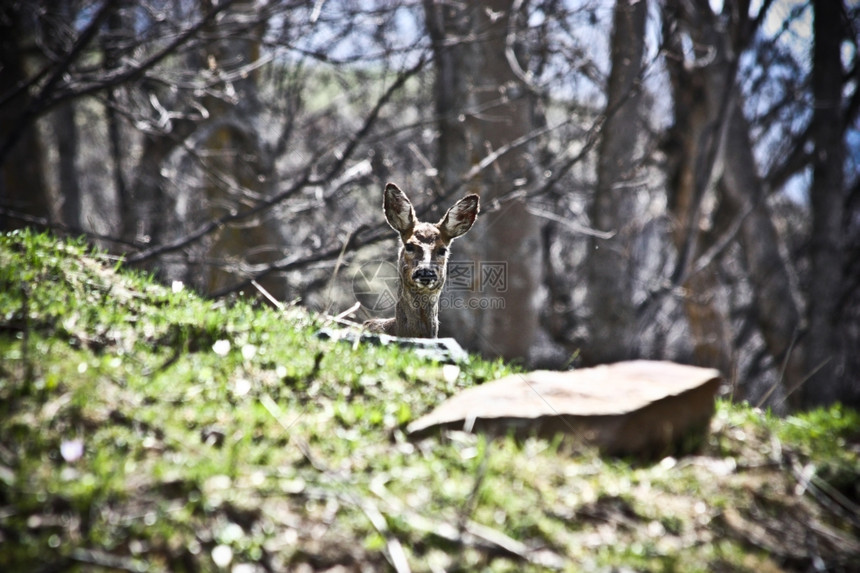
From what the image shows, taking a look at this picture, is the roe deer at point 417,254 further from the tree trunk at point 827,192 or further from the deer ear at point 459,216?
the tree trunk at point 827,192

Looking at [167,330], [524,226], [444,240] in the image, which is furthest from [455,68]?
[167,330]

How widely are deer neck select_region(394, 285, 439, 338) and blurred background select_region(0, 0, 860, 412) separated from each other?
63.4 inches

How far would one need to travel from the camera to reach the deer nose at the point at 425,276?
6.50 meters

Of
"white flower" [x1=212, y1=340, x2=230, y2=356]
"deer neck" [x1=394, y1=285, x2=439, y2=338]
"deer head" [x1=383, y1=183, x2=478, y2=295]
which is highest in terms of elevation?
"deer head" [x1=383, y1=183, x2=478, y2=295]

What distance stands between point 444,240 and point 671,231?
32.7 feet

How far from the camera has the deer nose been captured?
650 centimetres

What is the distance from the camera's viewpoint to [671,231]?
51.5 ft

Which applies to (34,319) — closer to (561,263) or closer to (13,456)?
(13,456)

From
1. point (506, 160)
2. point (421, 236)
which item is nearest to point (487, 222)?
point (506, 160)

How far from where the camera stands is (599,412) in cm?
399

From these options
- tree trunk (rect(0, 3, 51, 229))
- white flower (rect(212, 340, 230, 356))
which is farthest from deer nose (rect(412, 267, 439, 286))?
tree trunk (rect(0, 3, 51, 229))

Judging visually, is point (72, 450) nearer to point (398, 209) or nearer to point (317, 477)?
point (317, 477)

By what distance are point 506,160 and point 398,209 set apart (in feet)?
16.5

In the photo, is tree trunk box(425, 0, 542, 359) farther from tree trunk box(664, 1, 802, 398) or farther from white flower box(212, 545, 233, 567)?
white flower box(212, 545, 233, 567)
